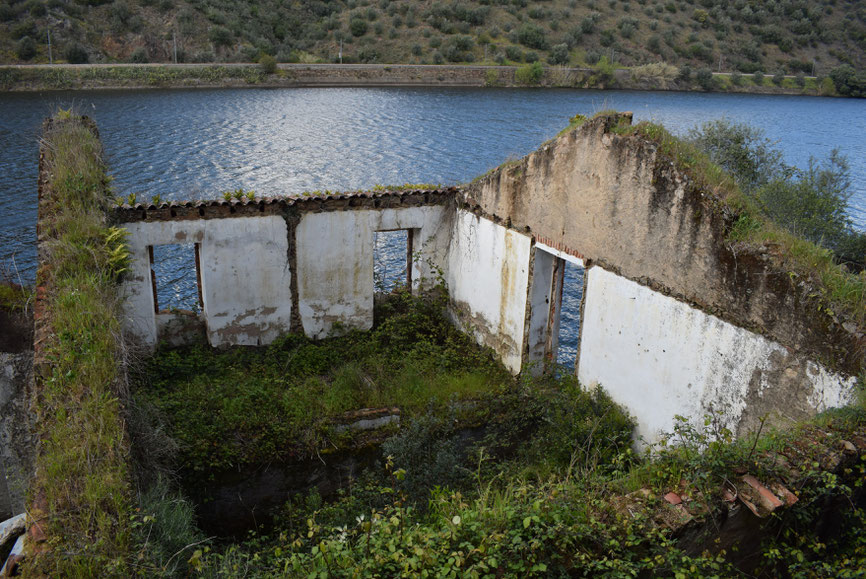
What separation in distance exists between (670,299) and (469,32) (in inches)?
1931

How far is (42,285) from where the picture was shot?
8.20m

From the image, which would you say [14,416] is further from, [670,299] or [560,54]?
[560,54]

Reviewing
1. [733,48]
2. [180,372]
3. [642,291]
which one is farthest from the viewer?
[733,48]

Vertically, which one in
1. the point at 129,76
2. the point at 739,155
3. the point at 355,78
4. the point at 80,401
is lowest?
the point at 80,401

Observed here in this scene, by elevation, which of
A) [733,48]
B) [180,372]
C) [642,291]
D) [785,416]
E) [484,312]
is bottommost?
[180,372]

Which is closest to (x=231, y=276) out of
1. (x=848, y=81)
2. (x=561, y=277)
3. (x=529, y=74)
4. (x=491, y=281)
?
(x=491, y=281)

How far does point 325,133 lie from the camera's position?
31828 millimetres

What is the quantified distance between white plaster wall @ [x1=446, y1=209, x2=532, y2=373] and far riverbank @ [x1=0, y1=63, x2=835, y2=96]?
3601 centimetres

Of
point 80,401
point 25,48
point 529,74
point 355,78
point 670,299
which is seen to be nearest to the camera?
point 80,401

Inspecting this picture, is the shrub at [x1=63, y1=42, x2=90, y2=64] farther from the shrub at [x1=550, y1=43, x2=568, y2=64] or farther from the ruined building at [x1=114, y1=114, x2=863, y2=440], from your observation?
the ruined building at [x1=114, y1=114, x2=863, y2=440]

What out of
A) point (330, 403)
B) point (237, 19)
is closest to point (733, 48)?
point (237, 19)

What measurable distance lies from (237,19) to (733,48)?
131 feet

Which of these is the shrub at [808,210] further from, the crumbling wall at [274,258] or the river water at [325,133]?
the crumbling wall at [274,258]

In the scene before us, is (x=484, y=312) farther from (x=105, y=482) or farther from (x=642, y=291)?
(x=105, y=482)
